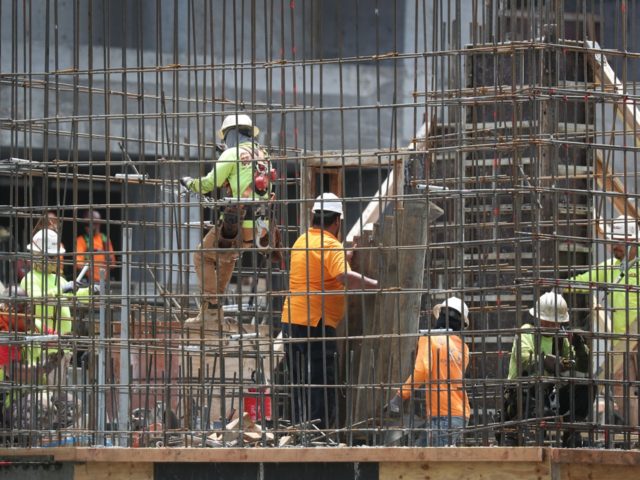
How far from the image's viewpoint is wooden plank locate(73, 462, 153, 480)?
939cm

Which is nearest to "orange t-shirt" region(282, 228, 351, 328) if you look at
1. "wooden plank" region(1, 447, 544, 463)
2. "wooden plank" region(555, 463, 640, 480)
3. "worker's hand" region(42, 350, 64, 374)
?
"worker's hand" region(42, 350, 64, 374)

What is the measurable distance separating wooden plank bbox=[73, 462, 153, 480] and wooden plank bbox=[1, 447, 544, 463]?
46 millimetres

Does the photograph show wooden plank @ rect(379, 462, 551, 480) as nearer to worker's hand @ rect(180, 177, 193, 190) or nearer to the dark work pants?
the dark work pants

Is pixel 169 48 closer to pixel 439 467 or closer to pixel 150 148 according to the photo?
pixel 150 148

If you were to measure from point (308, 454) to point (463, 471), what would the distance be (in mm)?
902

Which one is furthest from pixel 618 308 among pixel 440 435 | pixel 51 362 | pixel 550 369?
pixel 51 362

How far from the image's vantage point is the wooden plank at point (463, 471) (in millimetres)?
9102

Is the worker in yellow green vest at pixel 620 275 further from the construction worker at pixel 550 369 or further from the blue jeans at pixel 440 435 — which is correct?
the blue jeans at pixel 440 435

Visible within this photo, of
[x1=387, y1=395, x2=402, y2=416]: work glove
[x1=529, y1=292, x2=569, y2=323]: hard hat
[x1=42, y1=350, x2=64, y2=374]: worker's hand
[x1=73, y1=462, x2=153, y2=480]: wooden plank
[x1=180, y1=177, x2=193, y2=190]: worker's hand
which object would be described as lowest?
[x1=73, y1=462, x2=153, y2=480]: wooden plank

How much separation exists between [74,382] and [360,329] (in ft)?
8.95

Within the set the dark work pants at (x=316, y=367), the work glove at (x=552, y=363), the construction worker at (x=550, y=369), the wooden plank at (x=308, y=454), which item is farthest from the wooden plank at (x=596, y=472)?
the dark work pants at (x=316, y=367)

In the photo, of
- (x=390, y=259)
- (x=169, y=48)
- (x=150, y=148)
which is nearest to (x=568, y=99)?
(x=390, y=259)

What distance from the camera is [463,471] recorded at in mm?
9141

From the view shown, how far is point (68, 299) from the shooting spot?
32.9ft
